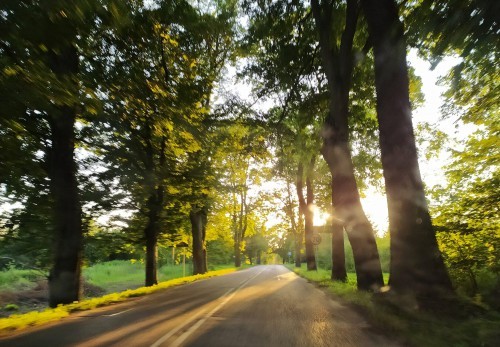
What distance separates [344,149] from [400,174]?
14.1ft

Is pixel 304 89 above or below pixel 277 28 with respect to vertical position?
below

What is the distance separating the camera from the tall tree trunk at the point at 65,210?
41.2 feet

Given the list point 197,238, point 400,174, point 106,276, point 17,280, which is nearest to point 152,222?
point 197,238

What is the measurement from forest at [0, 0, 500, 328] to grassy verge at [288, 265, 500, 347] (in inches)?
17.2

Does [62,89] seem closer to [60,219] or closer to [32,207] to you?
[60,219]

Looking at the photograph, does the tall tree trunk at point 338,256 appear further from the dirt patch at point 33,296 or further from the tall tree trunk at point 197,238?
the dirt patch at point 33,296

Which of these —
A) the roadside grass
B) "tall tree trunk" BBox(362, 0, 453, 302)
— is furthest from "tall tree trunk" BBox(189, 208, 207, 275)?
"tall tree trunk" BBox(362, 0, 453, 302)

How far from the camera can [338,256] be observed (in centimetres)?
1806

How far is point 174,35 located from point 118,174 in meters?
6.72

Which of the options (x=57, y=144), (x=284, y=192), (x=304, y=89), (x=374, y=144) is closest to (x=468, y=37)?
(x=304, y=89)

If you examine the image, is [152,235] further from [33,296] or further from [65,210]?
[33,296]

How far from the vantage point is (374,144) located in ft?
69.6

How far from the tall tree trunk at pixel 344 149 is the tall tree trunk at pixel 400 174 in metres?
3.01

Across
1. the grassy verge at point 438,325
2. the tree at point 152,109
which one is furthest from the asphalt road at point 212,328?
the tree at point 152,109
